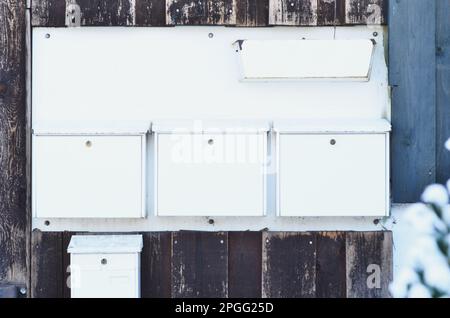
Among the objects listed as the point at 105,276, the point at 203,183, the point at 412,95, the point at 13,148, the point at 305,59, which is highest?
the point at 305,59

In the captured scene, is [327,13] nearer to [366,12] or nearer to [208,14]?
[366,12]

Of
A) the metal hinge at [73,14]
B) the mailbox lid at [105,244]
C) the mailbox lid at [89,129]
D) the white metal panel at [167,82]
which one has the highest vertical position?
the metal hinge at [73,14]

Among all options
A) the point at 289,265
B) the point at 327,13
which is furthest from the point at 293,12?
the point at 289,265

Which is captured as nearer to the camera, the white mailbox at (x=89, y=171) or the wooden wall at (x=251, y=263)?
the white mailbox at (x=89, y=171)

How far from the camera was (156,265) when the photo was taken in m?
2.24

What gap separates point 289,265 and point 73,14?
110cm

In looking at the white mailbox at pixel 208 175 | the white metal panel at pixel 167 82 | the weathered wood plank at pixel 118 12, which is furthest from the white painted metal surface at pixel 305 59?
the weathered wood plank at pixel 118 12

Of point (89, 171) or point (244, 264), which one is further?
point (244, 264)

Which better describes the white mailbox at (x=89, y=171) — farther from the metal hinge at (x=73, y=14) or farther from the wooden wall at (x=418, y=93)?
the wooden wall at (x=418, y=93)

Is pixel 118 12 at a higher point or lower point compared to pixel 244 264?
higher

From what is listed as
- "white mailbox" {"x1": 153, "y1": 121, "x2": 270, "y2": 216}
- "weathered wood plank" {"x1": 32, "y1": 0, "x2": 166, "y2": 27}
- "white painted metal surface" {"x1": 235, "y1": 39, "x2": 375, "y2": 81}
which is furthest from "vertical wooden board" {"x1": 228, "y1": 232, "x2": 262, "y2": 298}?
"weathered wood plank" {"x1": 32, "y1": 0, "x2": 166, "y2": 27}

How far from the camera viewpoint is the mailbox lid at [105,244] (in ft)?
6.91

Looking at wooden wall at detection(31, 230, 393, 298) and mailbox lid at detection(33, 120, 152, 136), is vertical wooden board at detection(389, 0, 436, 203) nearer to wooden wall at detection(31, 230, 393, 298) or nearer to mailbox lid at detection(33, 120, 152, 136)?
wooden wall at detection(31, 230, 393, 298)

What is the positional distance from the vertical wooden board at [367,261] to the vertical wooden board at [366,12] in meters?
0.70
